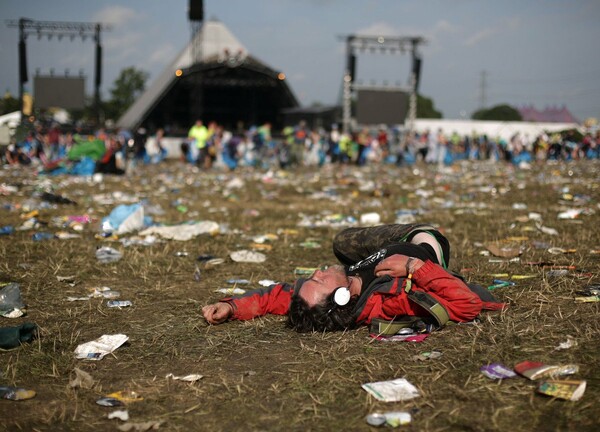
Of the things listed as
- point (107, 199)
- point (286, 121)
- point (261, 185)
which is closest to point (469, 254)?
point (107, 199)

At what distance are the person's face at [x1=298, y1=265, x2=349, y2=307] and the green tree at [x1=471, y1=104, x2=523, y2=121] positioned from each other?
6357cm

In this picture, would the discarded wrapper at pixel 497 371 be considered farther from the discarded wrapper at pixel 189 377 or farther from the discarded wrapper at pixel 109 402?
the discarded wrapper at pixel 109 402

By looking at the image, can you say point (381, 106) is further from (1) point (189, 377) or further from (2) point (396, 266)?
(1) point (189, 377)

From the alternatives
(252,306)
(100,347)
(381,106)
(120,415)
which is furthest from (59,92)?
(120,415)

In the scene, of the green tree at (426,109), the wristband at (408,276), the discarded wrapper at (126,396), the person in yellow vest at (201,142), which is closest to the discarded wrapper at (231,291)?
the wristband at (408,276)


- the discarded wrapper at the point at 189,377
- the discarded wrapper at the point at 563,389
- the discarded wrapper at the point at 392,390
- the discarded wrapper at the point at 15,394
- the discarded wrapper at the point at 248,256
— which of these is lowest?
the discarded wrapper at the point at 15,394

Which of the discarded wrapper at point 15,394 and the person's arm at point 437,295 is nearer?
the discarded wrapper at point 15,394

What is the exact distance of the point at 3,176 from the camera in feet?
48.6

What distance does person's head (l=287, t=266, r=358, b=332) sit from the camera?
3387 mm

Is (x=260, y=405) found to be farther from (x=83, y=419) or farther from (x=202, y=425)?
(x=83, y=419)

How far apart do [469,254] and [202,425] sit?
360 cm

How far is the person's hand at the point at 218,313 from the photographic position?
3588 mm

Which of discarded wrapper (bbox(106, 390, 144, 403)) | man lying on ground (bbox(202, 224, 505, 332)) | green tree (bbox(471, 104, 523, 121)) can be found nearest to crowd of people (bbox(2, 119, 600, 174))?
man lying on ground (bbox(202, 224, 505, 332))

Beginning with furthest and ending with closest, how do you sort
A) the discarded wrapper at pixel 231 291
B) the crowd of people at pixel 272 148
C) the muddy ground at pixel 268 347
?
the crowd of people at pixel 272 148
the discarded wrapper at pixel 231 291
the muddy ground at pixel 268 347
